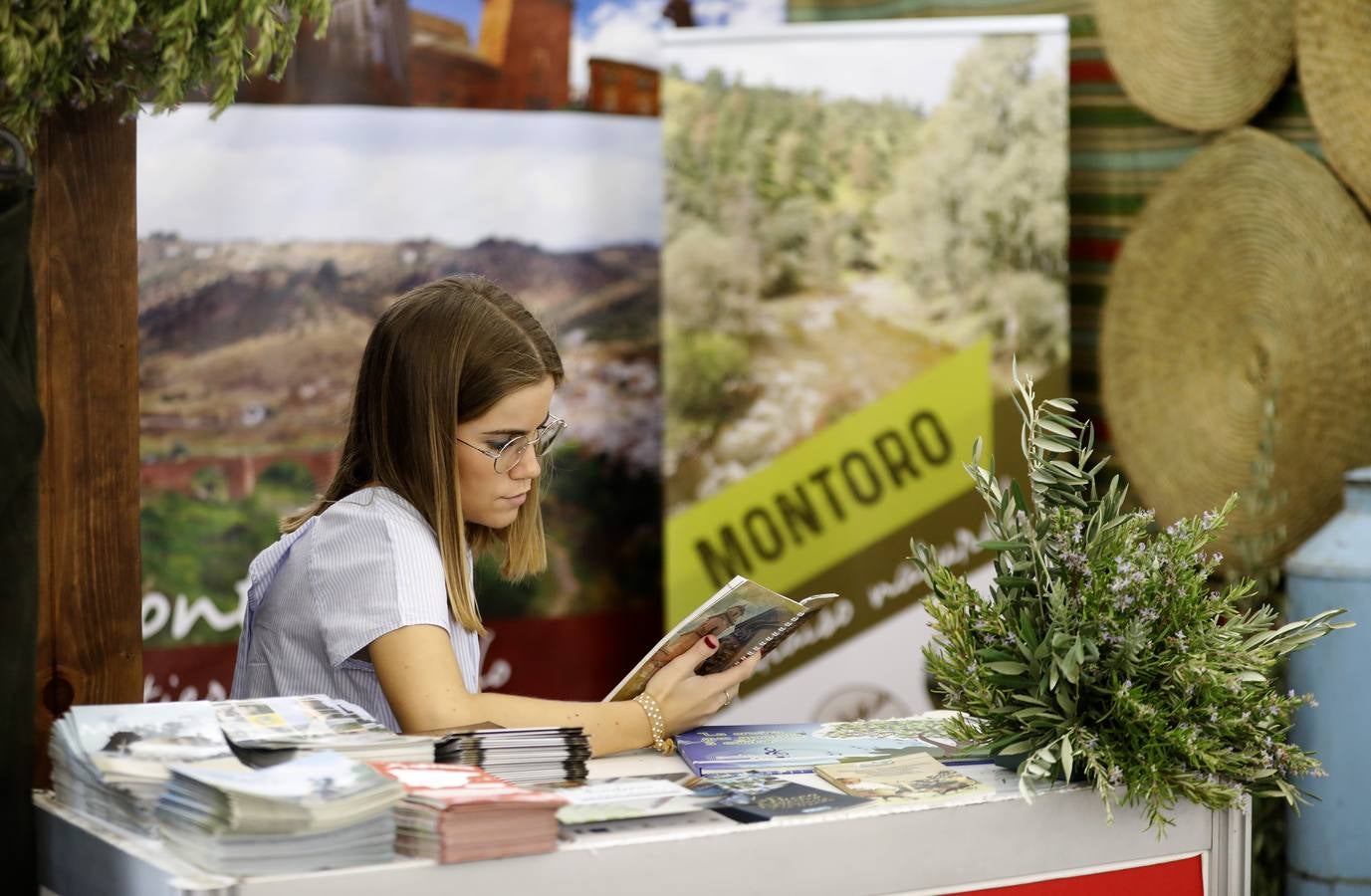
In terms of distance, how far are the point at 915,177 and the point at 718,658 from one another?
2313mm

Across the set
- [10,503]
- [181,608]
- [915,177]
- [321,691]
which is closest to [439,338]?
[321,691]

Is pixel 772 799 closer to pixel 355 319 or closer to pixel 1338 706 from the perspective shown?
pixel 1338 706

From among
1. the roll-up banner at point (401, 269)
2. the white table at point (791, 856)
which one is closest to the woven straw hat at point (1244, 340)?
the roll-up banner at point (401, 269)

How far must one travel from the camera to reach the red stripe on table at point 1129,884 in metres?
1.83

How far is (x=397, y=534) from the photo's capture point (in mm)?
2070

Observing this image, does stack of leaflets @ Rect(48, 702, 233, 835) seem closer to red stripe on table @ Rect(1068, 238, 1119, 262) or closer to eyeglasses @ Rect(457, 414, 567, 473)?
eyeglasses @ Rect(457, 414, 567, 473)

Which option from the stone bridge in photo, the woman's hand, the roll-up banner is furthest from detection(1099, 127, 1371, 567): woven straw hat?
the woman's hand

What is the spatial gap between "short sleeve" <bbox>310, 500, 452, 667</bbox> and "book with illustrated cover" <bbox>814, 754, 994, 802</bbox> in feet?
1.82

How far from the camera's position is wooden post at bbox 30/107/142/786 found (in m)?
2.01

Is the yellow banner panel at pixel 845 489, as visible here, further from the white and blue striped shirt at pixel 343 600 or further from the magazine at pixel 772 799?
the magazine at pixel 772 799

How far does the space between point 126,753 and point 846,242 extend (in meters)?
2.87

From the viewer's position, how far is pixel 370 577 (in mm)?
2041

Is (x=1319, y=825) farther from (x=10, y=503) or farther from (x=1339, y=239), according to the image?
(x=10, y=503)

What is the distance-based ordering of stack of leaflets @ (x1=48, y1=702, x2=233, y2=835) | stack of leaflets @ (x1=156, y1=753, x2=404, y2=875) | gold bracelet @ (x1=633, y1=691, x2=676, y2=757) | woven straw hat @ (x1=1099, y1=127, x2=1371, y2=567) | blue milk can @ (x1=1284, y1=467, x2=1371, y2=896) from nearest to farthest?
stack of leaflets @ (x1=156, y1=753, x2=404, y2=875) → stack of leaflets @ (x1=48, y1=702, x2=233, y2=835) → gold bracelet @ (x1=633, y1=691, x2=676, y2=757) → blue milk can @ (x1=1284, y1=467, x2=1371, y2=896) → woven straw hat @ (x1=1099, y1=127, x2=1371, y2=567)
